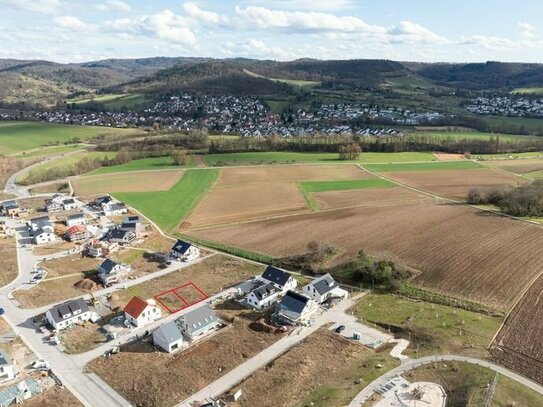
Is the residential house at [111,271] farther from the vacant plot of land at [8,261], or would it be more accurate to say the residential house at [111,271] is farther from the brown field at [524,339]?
the brown field at [524,339]

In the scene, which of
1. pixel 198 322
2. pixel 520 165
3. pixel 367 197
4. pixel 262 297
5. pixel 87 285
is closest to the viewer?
pixel 198 322

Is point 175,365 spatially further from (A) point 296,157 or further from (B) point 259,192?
(A) point 296,157

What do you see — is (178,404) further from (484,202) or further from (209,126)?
(209,126)

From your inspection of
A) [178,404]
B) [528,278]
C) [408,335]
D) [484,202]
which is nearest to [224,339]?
[178,404]

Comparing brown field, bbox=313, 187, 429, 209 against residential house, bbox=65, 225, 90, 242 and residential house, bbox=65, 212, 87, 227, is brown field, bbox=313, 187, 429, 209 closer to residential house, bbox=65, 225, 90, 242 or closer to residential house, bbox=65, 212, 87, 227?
residential house, bbox=65, 225, 90, 242

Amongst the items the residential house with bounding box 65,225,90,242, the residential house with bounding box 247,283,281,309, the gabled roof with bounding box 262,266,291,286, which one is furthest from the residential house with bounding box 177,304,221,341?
the residential house with bounding box 65,225,90,242

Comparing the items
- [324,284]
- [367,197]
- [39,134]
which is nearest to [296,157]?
[367,197]
